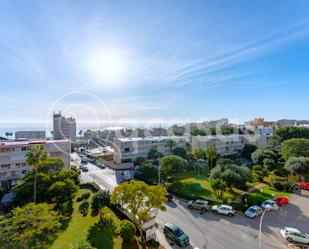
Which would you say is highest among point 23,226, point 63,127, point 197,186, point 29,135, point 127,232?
point 63,127

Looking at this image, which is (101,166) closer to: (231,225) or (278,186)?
(231,225)

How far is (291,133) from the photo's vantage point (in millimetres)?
69500

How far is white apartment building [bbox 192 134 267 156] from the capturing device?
62.3 metres

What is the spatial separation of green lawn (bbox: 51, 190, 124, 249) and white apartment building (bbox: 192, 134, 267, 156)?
137 feet

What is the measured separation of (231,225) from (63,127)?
11439cm

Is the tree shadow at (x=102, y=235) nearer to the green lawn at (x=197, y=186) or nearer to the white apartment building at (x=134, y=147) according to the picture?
the green lawn at (x=197, y=186)

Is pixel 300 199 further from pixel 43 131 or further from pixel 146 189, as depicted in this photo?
pixel 43 131

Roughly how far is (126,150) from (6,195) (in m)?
29.8

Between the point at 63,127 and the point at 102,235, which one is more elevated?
the point at 63,127

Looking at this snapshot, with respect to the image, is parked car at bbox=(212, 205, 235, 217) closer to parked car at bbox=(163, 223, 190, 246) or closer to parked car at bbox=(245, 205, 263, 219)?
parked car at bbox=(245, 205, 263, 219)

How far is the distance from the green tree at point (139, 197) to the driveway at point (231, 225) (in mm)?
3746

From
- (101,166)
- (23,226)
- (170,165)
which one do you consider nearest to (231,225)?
(170,165)

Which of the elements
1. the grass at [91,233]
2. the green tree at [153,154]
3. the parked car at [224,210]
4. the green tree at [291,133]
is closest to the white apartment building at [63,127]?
the green tree at [153,154]

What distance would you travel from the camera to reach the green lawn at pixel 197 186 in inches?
1304
